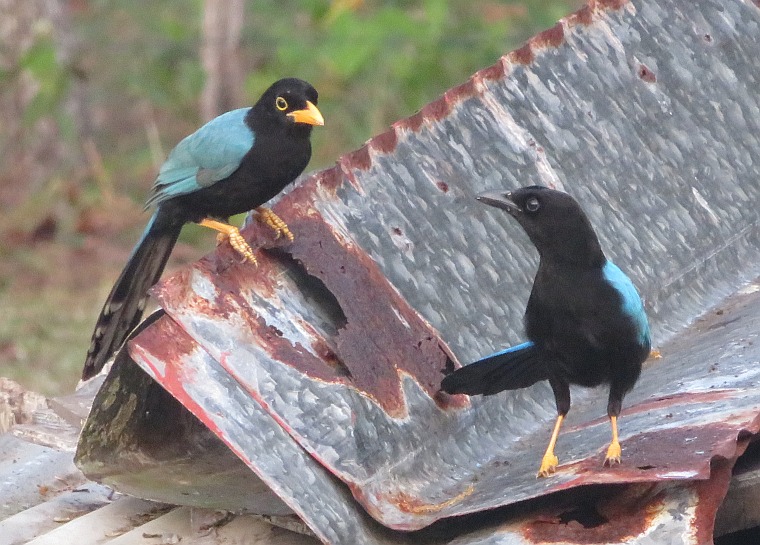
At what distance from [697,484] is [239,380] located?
101cm

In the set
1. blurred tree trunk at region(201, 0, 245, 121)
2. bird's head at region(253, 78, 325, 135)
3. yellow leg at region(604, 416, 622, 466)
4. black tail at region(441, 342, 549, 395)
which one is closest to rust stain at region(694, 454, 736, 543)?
yellow leg at region(604, 416, 622, 466)

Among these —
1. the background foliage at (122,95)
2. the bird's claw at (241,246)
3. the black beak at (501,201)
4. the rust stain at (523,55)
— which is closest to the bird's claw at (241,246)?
the bird's claw at (241,246)

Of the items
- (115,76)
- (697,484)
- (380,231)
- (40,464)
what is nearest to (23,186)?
(115,76)

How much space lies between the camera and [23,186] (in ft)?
38.9

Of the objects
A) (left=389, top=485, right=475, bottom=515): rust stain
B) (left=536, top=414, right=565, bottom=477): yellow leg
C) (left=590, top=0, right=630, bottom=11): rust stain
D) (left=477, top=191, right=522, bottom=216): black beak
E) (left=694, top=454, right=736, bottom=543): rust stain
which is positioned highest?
(left=590, top=0, right=630, bottom=11): rust stain

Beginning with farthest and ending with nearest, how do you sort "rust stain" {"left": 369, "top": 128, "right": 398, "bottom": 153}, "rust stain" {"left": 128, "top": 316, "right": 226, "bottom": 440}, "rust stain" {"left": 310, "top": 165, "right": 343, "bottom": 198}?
"rust stain" {"left": 369, "top": 128, "right": 398, "bottom": 153}
"rust stain" {"left": 310, "top": 165, "right": 343, "bottom": 198}
"rust stain" {"left": 128, "top": 316, "right": 226, "bottom": 440}

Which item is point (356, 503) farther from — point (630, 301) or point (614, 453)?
point (630, 301)

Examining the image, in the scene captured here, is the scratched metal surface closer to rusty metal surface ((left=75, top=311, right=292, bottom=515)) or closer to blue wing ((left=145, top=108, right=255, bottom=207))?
rusty metal surface ((left=75, top=311, right=292, bottom=515))

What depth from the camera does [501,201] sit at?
3510mm

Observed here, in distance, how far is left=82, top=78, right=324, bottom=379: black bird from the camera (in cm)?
437

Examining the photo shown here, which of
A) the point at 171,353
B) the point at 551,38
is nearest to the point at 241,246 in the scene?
the point at 171,353

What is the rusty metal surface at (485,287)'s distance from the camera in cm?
280

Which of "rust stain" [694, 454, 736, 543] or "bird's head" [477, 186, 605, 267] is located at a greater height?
"bird's head" [477, 186, 605, 267]

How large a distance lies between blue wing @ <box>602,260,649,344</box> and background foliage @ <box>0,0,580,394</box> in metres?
4.69
